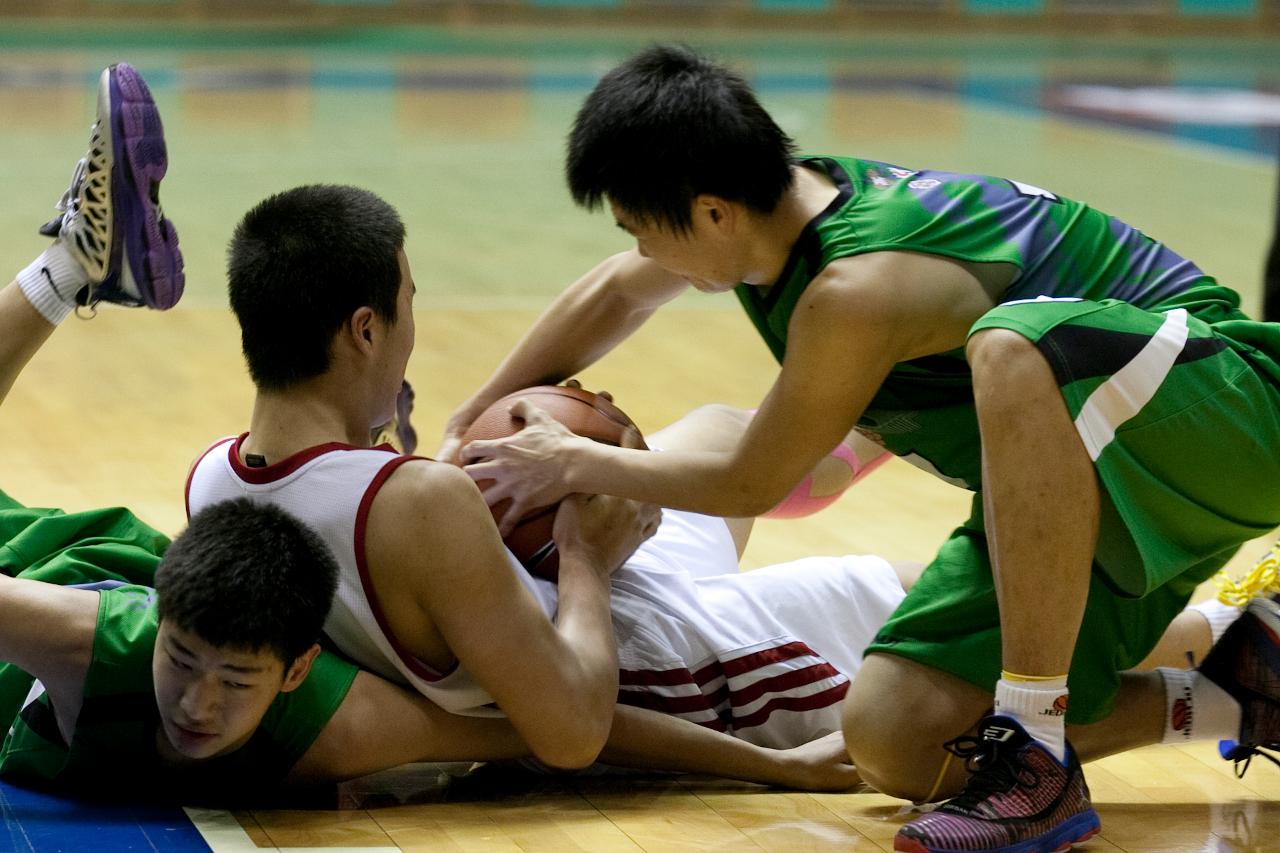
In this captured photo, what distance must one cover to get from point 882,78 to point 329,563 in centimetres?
1487

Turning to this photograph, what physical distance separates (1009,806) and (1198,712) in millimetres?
532

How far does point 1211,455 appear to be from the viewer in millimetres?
2590

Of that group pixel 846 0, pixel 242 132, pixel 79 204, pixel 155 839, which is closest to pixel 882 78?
pixel 846 0

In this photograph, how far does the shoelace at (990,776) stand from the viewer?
8.21 feet

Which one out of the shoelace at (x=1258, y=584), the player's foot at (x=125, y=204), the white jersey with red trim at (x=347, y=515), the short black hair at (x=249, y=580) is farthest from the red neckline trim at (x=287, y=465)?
the shoelace at (x=1258, y=584)

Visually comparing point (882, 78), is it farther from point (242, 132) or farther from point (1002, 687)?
point (1002, 687)

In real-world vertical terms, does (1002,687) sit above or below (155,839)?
above

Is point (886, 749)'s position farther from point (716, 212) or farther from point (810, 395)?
point (716, 212)

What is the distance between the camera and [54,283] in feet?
11.2

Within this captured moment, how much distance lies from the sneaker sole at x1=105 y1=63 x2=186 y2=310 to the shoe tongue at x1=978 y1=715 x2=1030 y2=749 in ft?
5.69

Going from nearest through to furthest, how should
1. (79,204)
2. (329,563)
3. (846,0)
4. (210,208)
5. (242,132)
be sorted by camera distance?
(329,563) → (79,204) → (210,208) → (242,132) → (846,0)

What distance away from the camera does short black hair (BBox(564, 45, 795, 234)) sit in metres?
2.60

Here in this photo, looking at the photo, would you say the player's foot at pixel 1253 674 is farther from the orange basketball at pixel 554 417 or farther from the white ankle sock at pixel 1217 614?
the orange basketball at pixel 554 417

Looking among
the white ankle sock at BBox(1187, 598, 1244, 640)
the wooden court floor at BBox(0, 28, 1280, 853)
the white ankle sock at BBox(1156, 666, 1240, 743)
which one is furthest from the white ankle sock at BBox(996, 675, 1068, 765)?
the white ankle sock at BBox(1187, 598, 1244, 640)
